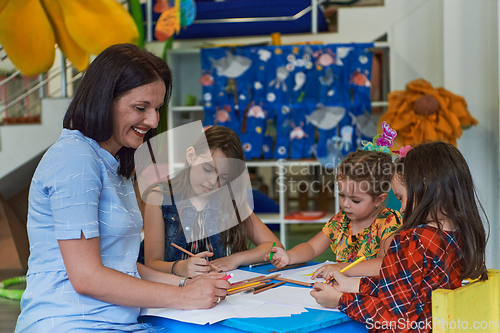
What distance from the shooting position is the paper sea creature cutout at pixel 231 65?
3723 millimetres

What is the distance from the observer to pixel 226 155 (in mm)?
1601

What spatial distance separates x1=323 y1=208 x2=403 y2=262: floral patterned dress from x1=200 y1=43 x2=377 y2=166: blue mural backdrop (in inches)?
82.5

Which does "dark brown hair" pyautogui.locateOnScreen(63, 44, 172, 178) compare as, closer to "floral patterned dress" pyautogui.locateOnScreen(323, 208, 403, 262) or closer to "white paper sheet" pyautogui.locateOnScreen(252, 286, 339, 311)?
"white paper sheet" pyautogui.locateOnScreen(252, 286, 339, 311)

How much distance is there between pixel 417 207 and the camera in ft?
3.58

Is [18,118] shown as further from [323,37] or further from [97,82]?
[97,82]

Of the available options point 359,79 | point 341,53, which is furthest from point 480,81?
point 341,53

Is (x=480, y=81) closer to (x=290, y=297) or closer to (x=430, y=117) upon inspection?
(x=430, y=117)

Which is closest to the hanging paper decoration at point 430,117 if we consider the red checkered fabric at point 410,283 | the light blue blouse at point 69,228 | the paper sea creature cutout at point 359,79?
the paper sea creature cutout at point 359,79

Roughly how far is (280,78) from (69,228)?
301 centimetres

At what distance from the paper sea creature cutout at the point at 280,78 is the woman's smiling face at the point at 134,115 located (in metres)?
2.72

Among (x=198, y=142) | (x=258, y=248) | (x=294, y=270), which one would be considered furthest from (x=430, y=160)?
(x=198, y=142)

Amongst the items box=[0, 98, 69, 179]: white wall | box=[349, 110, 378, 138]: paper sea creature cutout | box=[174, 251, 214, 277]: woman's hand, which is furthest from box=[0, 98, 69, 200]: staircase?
box=[174, 251, 214, 277]: woman's hand

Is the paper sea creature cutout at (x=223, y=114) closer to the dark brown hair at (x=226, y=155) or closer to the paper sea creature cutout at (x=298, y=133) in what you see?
the paper sea creature cutout at (x=298, y=133)

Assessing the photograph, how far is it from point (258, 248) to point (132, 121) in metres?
0.73
